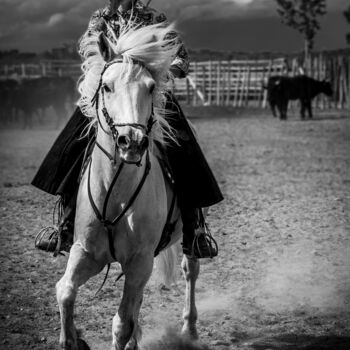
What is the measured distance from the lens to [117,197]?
12.9 feet

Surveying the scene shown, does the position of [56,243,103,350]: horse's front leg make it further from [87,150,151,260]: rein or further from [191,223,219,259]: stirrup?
[191,223,219,259]: stirrup

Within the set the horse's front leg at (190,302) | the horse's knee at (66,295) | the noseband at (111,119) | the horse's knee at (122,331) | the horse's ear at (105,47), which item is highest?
the horse's ear at (105,47)

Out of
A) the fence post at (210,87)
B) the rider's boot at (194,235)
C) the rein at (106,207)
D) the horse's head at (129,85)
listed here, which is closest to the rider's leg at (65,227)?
the rein at (106,207)

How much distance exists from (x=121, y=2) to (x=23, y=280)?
117 inches

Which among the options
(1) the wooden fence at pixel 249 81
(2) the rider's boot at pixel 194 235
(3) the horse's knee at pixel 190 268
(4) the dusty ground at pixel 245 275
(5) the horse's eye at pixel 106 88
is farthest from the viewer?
(1) the wooden fence at pixel 249 81

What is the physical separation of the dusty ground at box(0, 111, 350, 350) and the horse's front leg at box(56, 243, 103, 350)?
0.85 meters

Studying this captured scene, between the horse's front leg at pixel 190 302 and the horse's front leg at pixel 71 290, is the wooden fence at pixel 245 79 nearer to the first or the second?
the horse's front leg at pixel 190 302

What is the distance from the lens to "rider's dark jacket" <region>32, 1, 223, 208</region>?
4426 millimetres

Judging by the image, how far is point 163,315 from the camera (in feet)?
17.9

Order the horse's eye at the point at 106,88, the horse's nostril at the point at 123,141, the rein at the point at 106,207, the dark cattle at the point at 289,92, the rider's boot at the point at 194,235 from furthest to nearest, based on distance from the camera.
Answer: the dark cattle at the point at 289,92 < the rider's boot at the point at 194,235 < the rein at the point at 106,207 < the horse's eye at the point at 106,88 < the horse's nostril at the point at 123,141

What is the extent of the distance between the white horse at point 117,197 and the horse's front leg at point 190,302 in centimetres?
94

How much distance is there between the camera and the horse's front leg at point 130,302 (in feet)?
12.9

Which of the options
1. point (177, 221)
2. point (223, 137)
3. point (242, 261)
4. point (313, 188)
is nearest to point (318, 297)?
point (242, 261)

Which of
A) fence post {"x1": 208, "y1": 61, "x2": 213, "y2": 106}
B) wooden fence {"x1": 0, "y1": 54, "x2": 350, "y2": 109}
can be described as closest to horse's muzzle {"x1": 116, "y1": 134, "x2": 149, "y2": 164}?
wooden fence {"x1": 0, "y1": 54, "x2": 350, "y2": 109}
